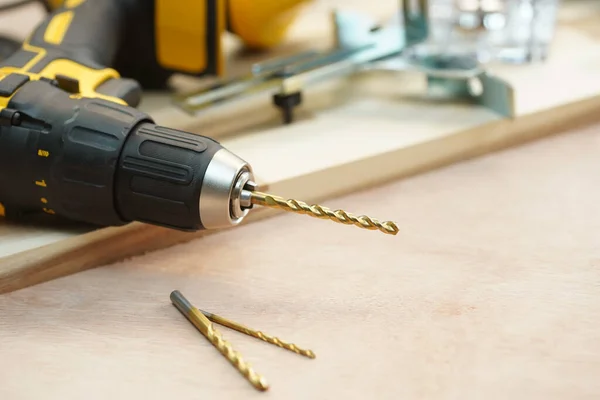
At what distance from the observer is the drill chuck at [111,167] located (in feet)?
1.39

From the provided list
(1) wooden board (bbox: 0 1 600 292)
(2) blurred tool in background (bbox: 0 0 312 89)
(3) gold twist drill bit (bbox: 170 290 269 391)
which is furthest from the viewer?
Result: (2) blurred tool in background (bbox: 0 0 312 89)

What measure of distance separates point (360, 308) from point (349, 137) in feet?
0.71

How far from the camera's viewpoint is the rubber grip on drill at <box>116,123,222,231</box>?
1.39ft

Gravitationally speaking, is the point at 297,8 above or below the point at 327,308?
above

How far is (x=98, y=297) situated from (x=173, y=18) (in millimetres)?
304

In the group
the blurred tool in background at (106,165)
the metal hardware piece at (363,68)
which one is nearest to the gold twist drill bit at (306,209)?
the blurred tool in background at (106,165)

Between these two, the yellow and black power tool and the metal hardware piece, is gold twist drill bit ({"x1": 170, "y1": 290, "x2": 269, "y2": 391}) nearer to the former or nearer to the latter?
the yellow and black power tool

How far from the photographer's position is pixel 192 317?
431 mm

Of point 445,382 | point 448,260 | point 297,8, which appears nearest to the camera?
point 445,382

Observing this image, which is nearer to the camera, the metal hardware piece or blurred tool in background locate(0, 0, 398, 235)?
blurred tool in background locate(0, 0, 398, 235)

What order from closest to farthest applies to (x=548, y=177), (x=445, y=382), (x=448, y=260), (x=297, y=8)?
(x=445, y=382) → (x=448, y=260) → (x=548, y=177) → (x=297, y=8)

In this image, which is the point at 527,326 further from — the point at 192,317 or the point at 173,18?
the point at 173,18

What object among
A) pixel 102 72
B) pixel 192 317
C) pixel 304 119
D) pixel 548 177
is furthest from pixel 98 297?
pixel 548 177

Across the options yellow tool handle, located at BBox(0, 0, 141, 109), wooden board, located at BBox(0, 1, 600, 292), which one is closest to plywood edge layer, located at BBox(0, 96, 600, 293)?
wooden board, located at BBox(0, 1, 600, 292)
